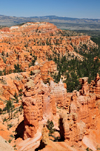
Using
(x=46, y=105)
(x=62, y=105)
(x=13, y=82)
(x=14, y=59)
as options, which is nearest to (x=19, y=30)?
(x=14, y=59)

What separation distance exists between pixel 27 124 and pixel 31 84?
388 centimetres

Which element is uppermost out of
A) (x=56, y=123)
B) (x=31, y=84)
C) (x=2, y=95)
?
(x=31, y=84)

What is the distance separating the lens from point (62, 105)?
30.7 m

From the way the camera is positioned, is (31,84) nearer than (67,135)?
No

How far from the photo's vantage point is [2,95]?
3753cm

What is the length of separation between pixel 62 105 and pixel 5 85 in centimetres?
1454

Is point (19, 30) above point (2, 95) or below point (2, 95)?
above

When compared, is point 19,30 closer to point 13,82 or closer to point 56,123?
point 13,82

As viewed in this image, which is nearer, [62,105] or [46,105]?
[46,105]

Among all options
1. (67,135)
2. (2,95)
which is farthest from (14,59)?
(67,135)

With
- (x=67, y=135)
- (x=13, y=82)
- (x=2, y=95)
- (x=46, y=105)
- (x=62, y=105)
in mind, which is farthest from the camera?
(x=13, y=82)

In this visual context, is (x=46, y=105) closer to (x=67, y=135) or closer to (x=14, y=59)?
(x=67, y=135)

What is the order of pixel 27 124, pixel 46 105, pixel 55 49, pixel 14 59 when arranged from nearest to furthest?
pixel 27 124, pixel 46 105, pixel 14 59, pixel 55 49

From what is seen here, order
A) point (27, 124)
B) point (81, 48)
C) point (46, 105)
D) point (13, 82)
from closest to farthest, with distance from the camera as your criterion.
A: 1. point (27, 124)
2. point (46, 105)
3. point (13, 82)
4. point (81, 48)
